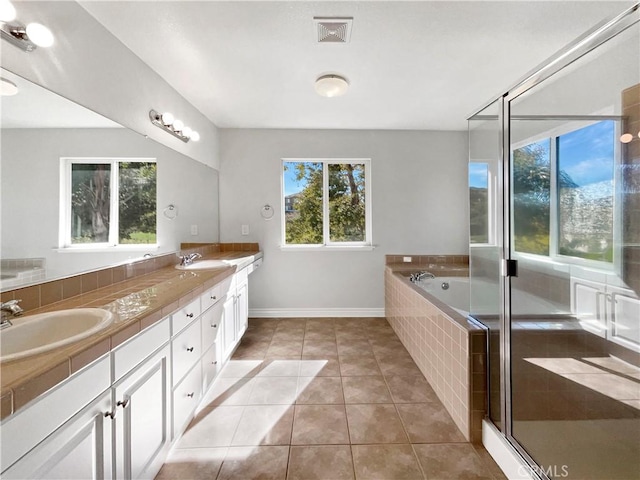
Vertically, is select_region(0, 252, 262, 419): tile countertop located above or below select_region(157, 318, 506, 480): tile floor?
above

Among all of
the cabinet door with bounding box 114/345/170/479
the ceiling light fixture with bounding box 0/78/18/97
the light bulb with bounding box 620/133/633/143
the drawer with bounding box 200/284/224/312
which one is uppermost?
the ceiling light fixture with bounding box 0/78/18/97

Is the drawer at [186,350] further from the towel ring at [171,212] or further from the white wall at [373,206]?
the white wall at [373,206]

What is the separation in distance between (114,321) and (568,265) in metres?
2.48

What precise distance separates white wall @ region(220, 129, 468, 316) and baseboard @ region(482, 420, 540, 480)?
6.43ft

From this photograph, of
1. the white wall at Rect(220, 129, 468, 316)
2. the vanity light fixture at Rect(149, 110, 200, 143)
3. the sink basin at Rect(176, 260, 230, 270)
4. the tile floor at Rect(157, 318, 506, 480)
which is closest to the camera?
the tile floor at Rect(157, 318, 506, 480)

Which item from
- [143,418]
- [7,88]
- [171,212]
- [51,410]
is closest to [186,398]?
[143,418]

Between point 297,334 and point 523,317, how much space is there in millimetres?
2047

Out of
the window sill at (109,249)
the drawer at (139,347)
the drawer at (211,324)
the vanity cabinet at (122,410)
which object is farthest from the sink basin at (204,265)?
the drawer at (139,347)

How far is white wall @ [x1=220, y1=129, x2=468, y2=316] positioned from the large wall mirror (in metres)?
1.43

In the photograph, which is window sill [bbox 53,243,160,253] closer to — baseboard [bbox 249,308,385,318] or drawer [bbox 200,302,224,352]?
drawer [bbox 200,302,224,352]

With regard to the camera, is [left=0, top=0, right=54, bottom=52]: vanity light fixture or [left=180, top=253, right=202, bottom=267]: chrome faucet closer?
[left=0, top=0, right=54, bottom=52]: vanity light fixture

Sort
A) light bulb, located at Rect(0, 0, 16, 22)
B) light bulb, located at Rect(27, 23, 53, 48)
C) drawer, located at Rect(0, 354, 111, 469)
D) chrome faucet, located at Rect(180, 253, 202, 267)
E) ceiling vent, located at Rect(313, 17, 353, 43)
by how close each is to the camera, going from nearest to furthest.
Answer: drawer, located at Rect(0, 354, 111, 469), light bulb, located at Rect(0, 0, 16, 22), light bulb, located at Rect(27, 23, 53, 48), ceiling vent, located at Rect(313, 17, 353, 43), chrome faucet, located at Rect(180, 253, 202, 267)

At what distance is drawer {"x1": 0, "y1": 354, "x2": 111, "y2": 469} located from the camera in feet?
1.98

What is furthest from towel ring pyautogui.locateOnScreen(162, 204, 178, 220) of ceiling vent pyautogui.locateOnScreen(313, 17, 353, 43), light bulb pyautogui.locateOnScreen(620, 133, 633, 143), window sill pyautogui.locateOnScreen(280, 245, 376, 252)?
light bulb pyautogui.locateOnScreen(620, 133, 633, 143)
